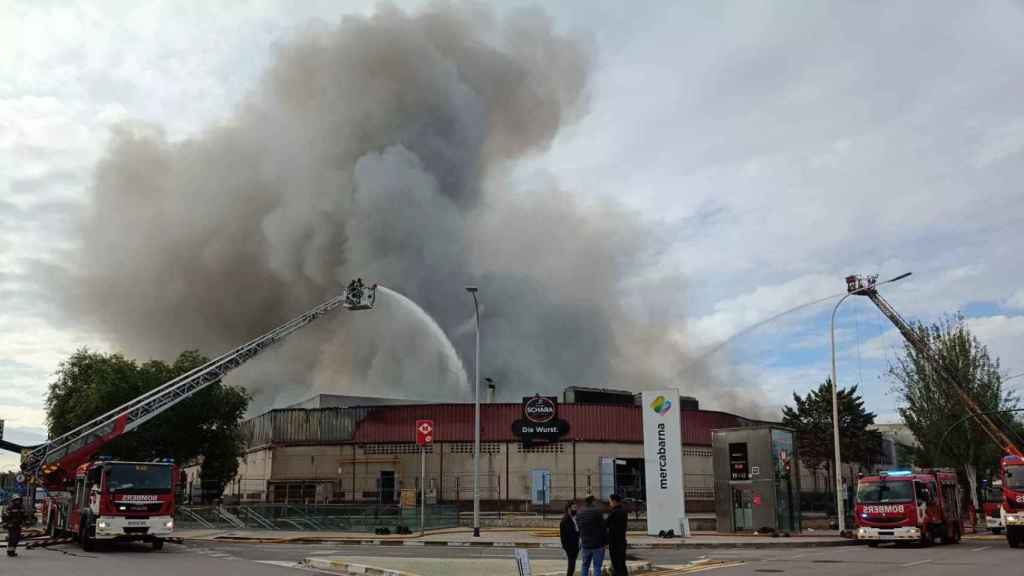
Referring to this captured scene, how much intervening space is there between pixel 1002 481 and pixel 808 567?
11.0 meters

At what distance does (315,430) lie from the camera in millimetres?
50000

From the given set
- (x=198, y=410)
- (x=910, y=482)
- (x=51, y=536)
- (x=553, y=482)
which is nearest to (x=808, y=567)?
(x=910, y=482)

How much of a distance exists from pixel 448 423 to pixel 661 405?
19.9m

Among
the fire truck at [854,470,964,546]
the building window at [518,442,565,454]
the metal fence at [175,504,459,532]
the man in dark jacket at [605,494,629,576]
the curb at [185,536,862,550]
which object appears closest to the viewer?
the man in dark jacket at [605,494,629,576]

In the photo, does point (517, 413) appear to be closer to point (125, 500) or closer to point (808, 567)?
point (125, 500)

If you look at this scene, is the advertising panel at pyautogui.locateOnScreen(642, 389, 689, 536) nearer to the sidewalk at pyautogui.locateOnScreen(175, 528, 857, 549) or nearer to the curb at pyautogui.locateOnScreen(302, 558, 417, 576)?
the sidewalk at pyautogui.locateOnScreen(175, 528, 857, 549)

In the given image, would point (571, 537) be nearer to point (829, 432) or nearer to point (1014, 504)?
point (1014, 504)

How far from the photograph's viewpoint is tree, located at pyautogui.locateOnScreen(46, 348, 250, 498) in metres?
47.6

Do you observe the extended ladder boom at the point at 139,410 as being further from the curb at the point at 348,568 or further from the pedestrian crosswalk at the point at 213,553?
the curb at the point at 348,568

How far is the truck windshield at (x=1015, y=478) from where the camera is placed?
23.5 meters

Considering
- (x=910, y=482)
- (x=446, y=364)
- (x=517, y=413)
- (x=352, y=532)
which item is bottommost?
(x=352, y=532)

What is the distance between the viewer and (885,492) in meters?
25.4

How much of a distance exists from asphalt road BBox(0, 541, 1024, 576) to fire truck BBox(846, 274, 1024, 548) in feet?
3.01

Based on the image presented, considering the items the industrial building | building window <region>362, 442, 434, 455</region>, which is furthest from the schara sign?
building window <region>362, 442, 434, 455</region>
